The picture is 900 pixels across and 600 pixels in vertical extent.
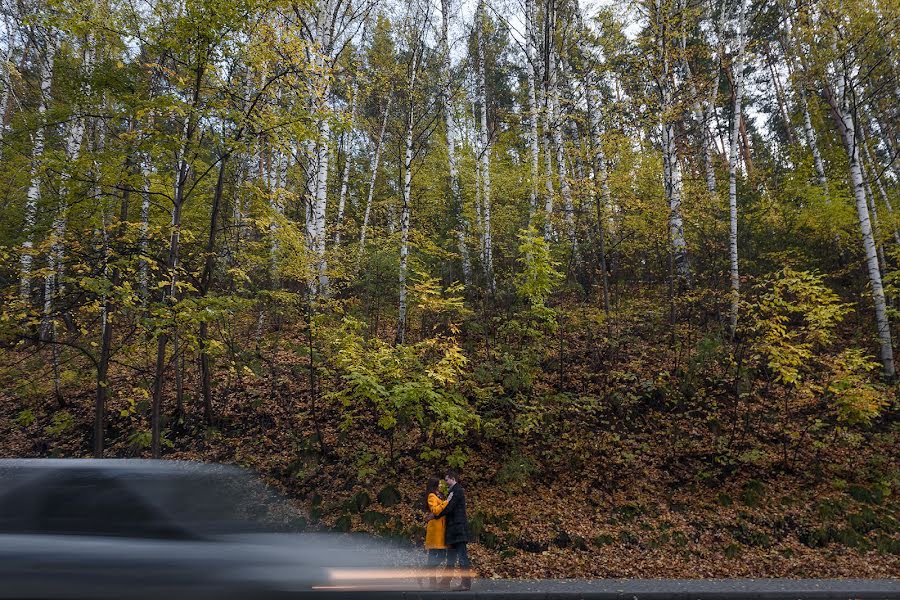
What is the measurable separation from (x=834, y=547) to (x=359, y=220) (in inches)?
832

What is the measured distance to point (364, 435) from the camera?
1107cm

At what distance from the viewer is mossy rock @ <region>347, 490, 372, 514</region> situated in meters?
9.18

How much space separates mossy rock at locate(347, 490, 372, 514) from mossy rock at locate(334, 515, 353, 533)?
27cm

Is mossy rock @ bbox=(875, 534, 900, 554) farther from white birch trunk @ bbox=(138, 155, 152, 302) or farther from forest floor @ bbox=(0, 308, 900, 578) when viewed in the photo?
white birch trunk @ bbox=(138, 155, 152, 302)

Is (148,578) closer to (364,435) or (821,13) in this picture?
(364,435)

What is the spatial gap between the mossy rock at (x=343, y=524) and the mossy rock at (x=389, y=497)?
0.70 metres

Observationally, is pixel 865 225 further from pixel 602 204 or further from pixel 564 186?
pixel 564 186

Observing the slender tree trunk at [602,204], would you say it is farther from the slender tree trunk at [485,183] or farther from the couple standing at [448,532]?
the couple standing at [448,532]

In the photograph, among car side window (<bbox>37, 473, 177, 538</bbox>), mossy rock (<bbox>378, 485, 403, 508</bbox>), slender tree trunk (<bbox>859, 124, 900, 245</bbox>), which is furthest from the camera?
slender tree trunk (<bbox>859, 124, 900, 245</bbox>)

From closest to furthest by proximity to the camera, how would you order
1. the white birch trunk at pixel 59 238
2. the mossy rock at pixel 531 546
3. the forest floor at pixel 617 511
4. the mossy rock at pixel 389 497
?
the forest floor at pixel 617 511 → the mossy rock at pixel 531 546 → the white birch trunk at pixel 59 238 → the mossy rock at pixel 389 497

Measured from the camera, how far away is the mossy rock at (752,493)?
9.02 m

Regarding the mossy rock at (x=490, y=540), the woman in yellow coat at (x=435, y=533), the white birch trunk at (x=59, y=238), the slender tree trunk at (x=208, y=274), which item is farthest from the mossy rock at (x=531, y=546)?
the white birch trunk at (x=59, y=238)

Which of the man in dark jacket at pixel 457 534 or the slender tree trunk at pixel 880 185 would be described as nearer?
the man in dark jacket at pixel 457 534

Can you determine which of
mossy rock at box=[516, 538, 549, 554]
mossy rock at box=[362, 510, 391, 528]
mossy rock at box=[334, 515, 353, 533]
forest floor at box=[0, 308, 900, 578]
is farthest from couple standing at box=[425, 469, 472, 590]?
A: mossy rock at box=[334, 515, 353, 533]
